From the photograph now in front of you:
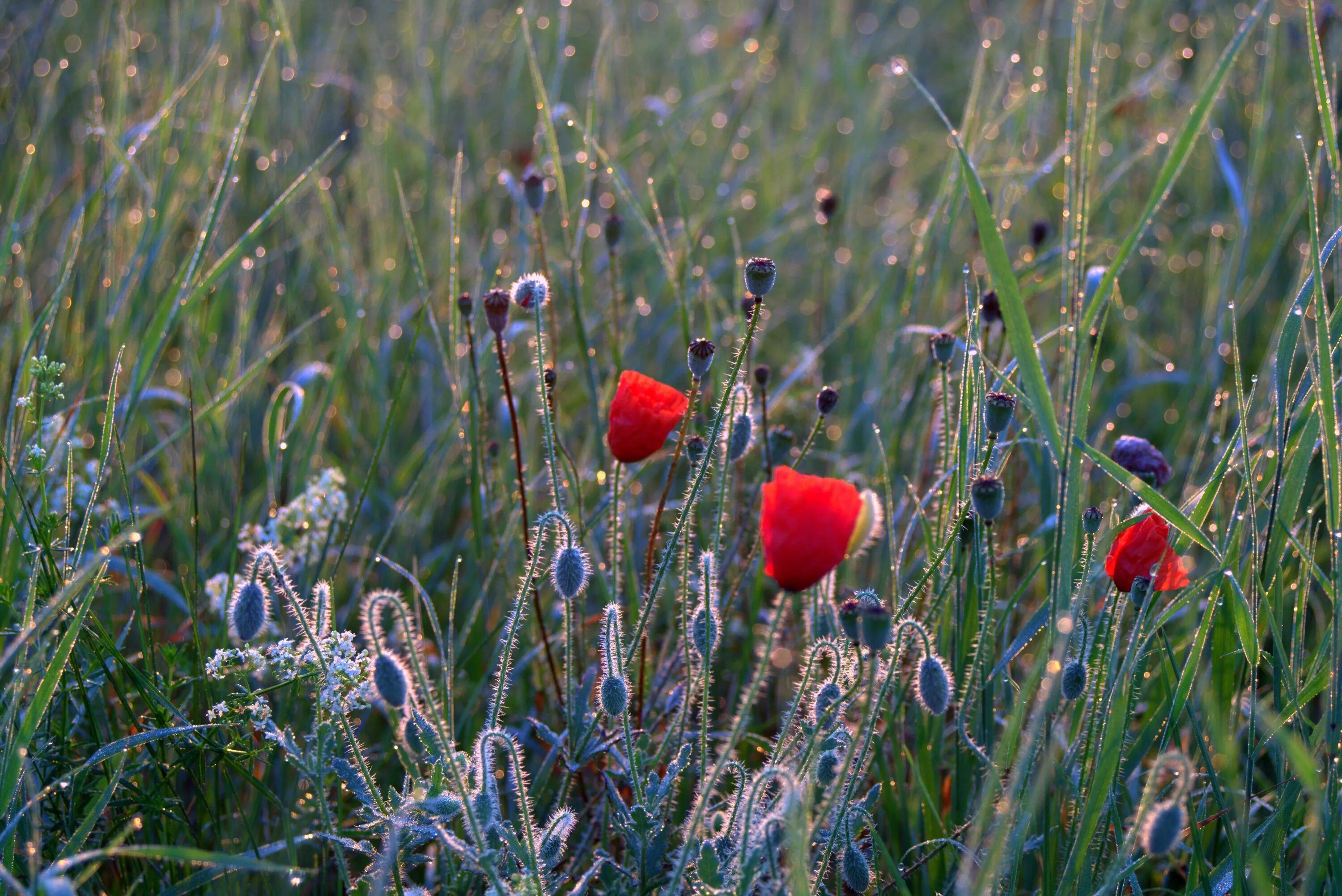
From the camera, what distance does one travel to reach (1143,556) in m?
1.43

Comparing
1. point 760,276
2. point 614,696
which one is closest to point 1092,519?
point 760,276

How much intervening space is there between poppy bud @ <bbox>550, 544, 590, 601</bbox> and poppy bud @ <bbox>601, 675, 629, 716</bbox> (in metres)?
0.14

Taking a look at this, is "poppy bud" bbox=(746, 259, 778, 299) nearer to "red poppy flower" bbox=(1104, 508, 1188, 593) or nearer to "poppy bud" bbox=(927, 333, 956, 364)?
"poppy bud" bbox=(927, 333, 956, 364)

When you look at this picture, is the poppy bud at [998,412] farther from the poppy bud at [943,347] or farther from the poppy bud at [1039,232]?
the poppy bud at [1039,232]

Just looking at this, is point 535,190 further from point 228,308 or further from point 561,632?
point 228,308

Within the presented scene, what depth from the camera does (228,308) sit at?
325 centimetres

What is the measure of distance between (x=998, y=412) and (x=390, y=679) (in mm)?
857

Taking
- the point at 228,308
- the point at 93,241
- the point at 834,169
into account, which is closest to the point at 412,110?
the point at 228,308

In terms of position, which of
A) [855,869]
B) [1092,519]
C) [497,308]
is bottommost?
[855,869]

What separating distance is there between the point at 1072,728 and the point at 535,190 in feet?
4.39

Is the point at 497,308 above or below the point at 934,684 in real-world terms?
above

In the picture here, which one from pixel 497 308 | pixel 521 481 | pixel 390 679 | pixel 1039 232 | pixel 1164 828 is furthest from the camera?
pixel 1039 232

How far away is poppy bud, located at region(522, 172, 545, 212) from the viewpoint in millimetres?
1995

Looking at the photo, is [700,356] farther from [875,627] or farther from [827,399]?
[875,627]
